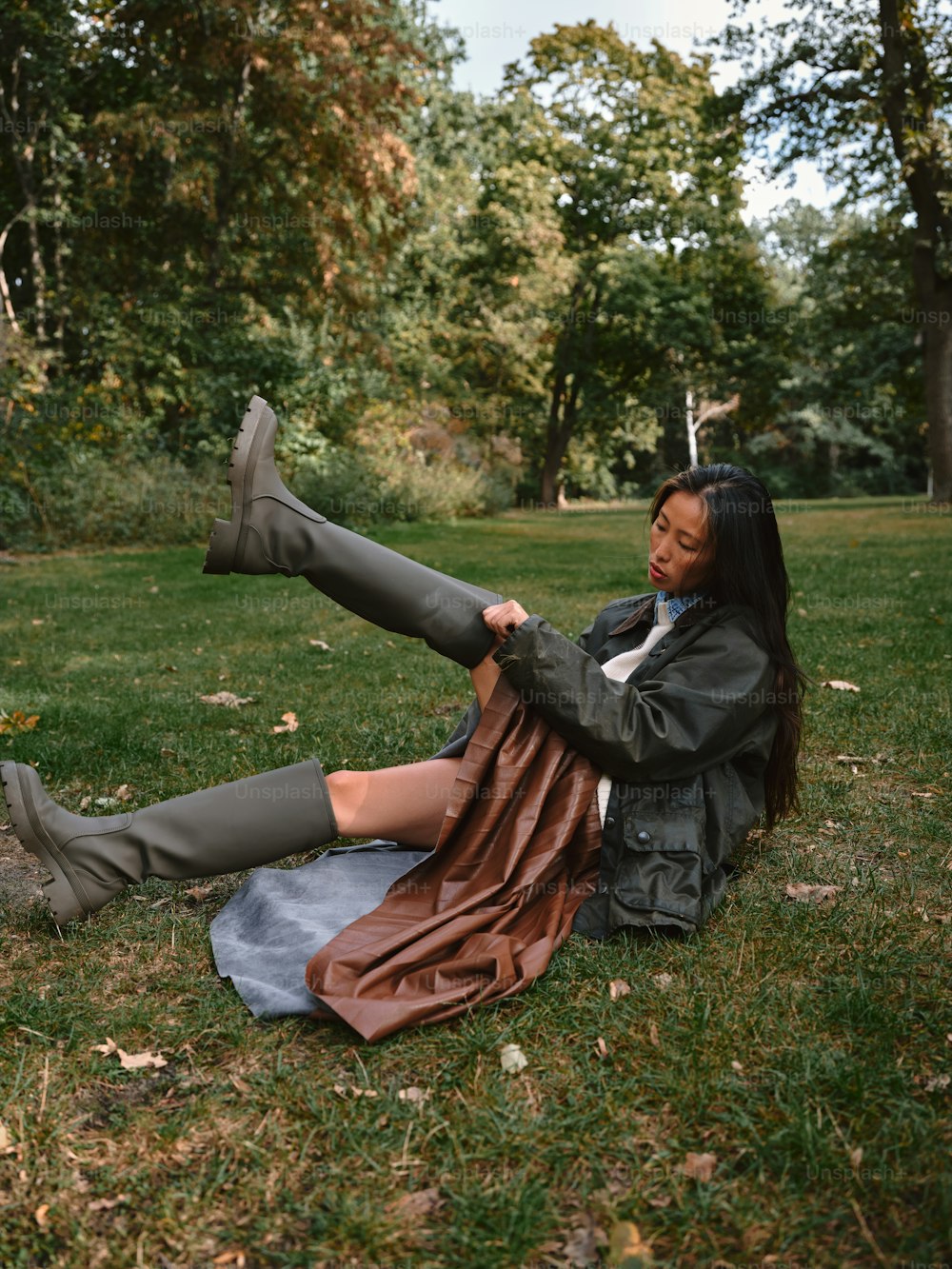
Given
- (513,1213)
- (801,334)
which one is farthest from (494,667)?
(801,334)

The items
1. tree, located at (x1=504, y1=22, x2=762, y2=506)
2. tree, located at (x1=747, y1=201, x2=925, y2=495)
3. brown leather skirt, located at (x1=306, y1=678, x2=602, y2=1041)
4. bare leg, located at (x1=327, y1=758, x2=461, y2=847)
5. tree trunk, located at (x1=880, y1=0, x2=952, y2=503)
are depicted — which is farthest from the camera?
tree, located at (x1=504, y1=22, x2=762, y2=506)

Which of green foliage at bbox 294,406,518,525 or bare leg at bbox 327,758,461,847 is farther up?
green foliage at bbox 294,406,518,525

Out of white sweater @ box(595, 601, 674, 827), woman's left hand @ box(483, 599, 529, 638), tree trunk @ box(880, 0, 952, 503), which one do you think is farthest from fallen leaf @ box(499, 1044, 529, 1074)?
tree trunk @ box(880, 0, 952, 503)

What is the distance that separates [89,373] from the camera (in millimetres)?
17391

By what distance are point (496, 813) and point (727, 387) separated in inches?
1327

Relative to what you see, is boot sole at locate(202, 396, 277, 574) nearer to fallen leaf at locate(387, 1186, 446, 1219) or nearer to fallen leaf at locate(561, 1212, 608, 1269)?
fallen leaf at locate(387, 1186, 446, 1219)

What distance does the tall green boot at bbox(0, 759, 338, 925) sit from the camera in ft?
8.97

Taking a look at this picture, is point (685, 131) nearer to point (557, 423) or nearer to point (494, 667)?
point (557, 423)

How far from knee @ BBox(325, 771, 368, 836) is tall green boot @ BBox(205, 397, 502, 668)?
0.45 m

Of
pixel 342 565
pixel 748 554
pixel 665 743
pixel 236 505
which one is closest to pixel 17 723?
pixel 236 505

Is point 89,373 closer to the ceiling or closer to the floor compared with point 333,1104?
closer to the ceiling

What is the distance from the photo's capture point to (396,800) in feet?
10.1

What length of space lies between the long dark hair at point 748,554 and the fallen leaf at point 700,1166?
129cm

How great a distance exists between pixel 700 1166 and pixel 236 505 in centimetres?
195
